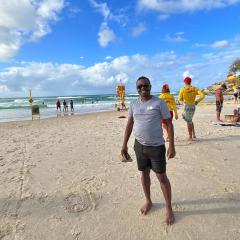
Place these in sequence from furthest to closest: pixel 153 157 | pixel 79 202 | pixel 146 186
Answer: pixel 79 202, pixel 146 186, pixel 153 157

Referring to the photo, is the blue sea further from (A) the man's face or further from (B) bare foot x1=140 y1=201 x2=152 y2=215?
(A) the man's face

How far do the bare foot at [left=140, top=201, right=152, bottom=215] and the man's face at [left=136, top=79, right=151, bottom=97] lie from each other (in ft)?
5.21

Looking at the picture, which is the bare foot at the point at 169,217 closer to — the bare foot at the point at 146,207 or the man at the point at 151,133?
the man at the point at 151,133

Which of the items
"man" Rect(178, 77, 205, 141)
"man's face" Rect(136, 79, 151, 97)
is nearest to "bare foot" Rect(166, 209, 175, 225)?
"man's face" Rect(136, 79, 151, 97)

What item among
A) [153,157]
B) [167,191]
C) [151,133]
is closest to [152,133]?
[151,133]

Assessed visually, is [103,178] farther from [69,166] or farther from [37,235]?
[37,235]

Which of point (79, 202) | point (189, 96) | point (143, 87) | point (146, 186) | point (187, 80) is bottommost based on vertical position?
point (79, 202)

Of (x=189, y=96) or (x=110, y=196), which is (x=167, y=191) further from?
(x=189, y=96)

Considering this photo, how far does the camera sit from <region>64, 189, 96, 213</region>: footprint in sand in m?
4.26

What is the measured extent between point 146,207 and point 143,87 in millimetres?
1710

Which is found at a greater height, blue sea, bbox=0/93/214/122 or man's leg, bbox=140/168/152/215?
man's leg, bbox=140/168/152/215

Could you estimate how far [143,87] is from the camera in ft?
12.1

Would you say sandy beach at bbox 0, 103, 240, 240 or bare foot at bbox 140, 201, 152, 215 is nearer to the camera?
sandy beach at bbox 0, 103, 240, 240

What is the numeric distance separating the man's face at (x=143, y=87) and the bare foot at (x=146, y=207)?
1.59 m
